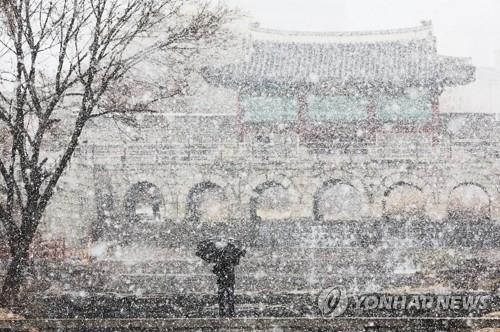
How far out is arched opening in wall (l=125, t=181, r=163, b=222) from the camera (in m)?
24.5

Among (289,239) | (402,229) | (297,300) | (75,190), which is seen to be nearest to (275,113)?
(289,239)

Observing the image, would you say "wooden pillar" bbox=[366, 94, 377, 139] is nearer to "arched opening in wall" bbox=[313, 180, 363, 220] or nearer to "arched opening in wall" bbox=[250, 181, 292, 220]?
"arched opening in wall" bbox=[313, 180, 363, 220]

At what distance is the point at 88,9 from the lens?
8.55m

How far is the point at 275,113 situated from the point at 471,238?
10954 millimetres

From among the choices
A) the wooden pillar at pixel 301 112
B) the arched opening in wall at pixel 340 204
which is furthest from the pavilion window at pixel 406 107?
the arched opening in wall at pixel 340 204

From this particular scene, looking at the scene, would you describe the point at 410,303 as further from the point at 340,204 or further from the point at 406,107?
the point at 340,204

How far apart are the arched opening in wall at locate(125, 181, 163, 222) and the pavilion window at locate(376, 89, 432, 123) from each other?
11964 mm

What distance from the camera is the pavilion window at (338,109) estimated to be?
1005 inches

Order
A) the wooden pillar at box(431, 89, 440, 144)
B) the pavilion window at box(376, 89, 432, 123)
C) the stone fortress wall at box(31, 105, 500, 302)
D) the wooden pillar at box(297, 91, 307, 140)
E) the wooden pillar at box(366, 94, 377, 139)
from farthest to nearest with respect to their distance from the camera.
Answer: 1. the wooden pillar at box(297, 91, 307, 140)
2. the wooden pillar at box(366, 94, 377, 139)
3. the pavilion window at box(376, 89, 432, 123)
4. the wooden pillar at box(431, 89, 440, 144)
5. the stone fortress wall at box(31, 105, 500, 302)

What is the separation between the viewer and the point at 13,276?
332 inches


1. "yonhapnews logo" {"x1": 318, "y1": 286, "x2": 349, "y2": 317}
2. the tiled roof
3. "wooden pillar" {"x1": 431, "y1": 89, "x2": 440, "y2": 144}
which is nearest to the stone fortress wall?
"wooden pillar" {"x1": 431, "y1": 89, "x2": 440, "y2": 144}

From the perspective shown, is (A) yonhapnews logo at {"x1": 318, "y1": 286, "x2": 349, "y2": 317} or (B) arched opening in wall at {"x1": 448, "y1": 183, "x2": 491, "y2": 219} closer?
(A) yonhapnews logo at {"x1": 318, "y1": 286, "x2": 349, "y2": 317}

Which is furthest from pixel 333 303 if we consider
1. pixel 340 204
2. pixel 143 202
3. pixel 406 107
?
pixel 340 204

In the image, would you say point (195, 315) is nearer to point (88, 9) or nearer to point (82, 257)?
point (88, 9)
